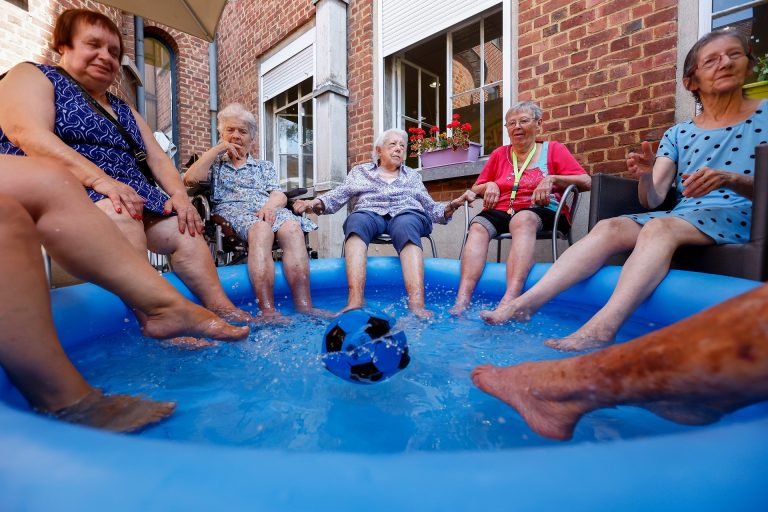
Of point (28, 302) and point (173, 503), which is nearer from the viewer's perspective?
point (173, 503)

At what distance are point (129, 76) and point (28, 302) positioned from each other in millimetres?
6530

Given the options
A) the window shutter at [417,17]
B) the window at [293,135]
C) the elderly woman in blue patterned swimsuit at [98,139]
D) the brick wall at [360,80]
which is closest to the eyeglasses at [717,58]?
the elderly woman in blue patterned swimsuit at [98,139]

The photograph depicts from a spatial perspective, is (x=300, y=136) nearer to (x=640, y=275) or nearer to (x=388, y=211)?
(x=388, y=211)

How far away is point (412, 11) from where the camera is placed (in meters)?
4.54

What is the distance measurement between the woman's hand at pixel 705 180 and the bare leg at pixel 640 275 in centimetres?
13

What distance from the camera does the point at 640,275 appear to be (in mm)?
1435

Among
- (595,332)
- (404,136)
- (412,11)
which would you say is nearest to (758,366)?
(595,332)

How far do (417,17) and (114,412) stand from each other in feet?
15.8

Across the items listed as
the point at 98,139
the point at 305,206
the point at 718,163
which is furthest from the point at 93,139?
the point at 718,163

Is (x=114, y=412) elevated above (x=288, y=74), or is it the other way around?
(x=288, y=74)

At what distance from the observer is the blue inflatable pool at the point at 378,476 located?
388 millimetres

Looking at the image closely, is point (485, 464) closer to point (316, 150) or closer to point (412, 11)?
point (412, 11)

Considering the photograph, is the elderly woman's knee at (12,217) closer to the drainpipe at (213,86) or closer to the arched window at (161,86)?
the arched window at (161,86)

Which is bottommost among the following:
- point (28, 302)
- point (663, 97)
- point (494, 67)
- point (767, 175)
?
point (28, 302)
